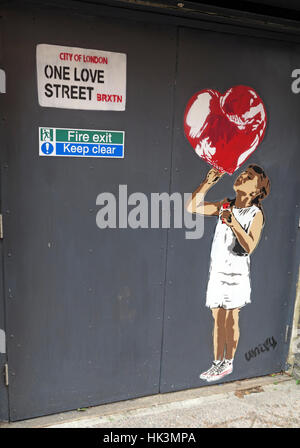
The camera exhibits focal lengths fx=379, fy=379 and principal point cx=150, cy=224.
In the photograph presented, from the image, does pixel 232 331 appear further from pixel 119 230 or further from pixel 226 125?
pixel 226 125

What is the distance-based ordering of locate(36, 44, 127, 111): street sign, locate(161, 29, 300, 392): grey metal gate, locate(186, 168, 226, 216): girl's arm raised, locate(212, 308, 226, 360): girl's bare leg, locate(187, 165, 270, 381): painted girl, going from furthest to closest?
locate(212, 308, 226, 360): girl's bare leg → locate(187, 165, 270, 381): painted girl → locate(186, 168, 226, 216): girl's arm raised → locate(161, 29, 300, 392): grey metal gate → locate(36, 44, 127, 111): street sign

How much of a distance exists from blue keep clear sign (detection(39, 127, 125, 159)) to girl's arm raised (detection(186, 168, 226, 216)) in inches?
23.1

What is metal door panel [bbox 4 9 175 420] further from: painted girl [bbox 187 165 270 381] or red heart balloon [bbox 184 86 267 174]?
painted girl [bbox 187 165 270 381]

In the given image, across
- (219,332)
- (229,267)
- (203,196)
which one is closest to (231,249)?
(229,267)

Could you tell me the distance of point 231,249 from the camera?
9.16 feet

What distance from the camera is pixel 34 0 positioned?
2.03 metres

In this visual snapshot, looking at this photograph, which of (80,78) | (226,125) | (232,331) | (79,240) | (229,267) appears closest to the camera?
(80,78)

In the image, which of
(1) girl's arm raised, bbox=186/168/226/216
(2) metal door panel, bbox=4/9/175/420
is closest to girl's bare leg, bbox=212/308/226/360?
(2) metal door panel, bbox=4/9/175/420

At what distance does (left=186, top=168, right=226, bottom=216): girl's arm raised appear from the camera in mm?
2615

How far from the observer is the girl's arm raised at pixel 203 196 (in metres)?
2.62

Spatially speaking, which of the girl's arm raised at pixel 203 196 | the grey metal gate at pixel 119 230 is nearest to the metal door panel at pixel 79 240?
the grey metal gate at pixel 119 230

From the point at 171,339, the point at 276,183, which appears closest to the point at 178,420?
the point at 171,339
